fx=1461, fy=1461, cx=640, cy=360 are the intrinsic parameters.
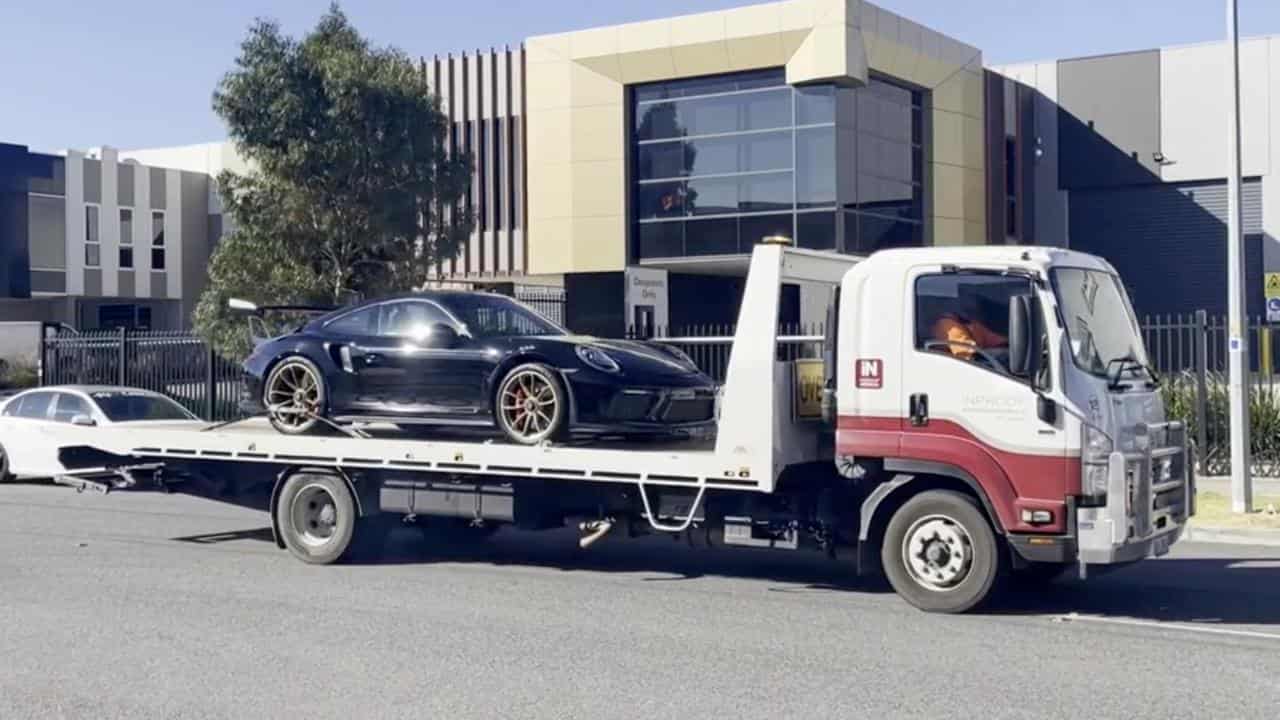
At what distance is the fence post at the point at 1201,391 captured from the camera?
17766 millimetres

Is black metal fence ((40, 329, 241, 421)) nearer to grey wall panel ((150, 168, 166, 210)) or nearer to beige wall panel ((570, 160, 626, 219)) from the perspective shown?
beige wall panel ((570, 160, 626, 219))

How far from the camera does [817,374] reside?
996 centimetres

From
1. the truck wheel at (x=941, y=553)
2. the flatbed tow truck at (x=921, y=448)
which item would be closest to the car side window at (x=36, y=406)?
the flatbed tow truck at (x=921, y=448)

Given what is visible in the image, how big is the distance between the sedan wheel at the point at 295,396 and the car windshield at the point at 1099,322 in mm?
6011

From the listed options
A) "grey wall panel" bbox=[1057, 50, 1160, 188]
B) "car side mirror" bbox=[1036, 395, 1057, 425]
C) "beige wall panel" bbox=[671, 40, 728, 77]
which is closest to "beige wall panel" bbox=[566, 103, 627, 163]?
"beige wall panel" bbox=[671, 40, 728, 77]

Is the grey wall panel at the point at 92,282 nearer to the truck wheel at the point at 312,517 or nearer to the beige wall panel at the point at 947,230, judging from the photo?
the beige wall panel at the point at 947,230

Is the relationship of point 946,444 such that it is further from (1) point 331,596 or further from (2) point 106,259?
(2) point 106,259

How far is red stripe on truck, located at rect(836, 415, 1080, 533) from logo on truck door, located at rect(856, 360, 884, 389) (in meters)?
0.22

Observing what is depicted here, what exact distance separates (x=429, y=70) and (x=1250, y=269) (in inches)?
939

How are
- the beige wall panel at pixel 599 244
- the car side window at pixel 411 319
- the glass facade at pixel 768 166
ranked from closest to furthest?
the car side window at pixel 411 319 → the glass facade at pixel 768 166 → the beige wall panel at pixel 599 244

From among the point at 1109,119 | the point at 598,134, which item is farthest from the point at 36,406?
the point at 1109,119

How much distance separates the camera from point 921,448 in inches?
364

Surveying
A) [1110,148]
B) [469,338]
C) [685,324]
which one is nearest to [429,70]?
[685,324]

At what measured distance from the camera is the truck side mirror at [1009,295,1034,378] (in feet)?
28.8
